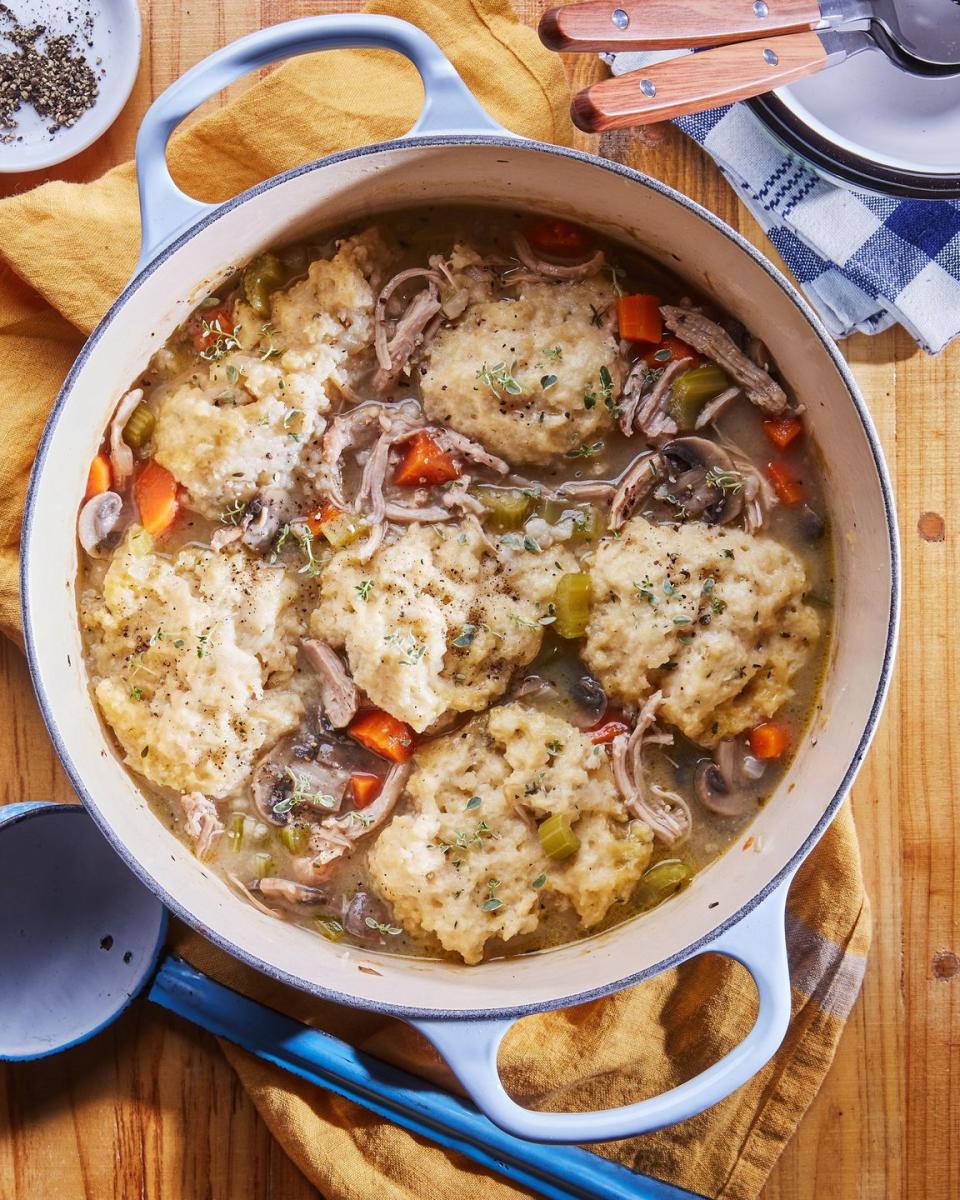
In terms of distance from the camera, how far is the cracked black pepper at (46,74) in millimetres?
3410

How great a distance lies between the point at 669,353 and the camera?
3158 mm

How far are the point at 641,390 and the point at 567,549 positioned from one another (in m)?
0.47

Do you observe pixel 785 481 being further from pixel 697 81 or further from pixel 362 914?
Result: pixel 362 914

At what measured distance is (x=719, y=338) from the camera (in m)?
3.15

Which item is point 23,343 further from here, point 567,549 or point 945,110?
point 945,110

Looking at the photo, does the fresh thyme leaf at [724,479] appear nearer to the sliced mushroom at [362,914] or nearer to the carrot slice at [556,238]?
the carrot slice at [556,238]

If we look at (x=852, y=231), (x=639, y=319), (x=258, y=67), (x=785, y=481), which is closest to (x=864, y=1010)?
(x=785, y=481)

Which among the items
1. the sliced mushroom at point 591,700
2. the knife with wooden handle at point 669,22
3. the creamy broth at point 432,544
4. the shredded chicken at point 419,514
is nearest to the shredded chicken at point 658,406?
the creamy broth at point 432,544

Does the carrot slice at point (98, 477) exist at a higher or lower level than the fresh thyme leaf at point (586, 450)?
lower

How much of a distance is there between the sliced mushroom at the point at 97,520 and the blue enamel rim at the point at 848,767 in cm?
32

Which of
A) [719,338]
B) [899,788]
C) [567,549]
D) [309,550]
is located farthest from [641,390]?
[899,788]

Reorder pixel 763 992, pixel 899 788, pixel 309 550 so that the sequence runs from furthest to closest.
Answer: pixel 899 788
pixel 309 550
pixel 763 992

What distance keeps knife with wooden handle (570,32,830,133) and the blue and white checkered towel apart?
11.1 inches

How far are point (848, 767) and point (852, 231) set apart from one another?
1.46m
